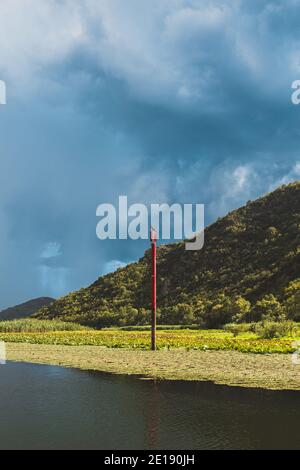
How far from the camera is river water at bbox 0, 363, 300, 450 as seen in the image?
40.4 ft

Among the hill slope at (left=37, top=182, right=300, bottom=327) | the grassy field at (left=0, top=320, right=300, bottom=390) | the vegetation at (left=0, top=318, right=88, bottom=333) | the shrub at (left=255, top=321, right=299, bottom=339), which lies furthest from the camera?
the hill slope at (left=37, top=182, right=300, bottom=327)

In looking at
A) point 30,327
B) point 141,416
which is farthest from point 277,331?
point 30,327

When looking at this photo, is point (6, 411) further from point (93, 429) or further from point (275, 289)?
point (275, 289)

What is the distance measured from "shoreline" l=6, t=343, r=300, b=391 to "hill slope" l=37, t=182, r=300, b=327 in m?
41.6

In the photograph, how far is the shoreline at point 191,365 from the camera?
2198cm

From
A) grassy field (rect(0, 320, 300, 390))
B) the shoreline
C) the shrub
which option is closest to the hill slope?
the shrub

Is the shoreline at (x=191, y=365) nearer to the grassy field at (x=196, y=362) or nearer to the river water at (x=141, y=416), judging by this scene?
the grassy field at (x=196, y=362)

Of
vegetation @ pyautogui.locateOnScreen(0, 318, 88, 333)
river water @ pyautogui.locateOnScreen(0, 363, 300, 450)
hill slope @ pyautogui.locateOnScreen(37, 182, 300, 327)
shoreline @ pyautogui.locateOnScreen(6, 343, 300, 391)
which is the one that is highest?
hill slope @ pyautogui.locateOnScreen(37, 182, 300, 327)

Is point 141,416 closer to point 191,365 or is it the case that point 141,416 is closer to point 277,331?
point 191,365

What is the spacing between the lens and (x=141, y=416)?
49.4 feet

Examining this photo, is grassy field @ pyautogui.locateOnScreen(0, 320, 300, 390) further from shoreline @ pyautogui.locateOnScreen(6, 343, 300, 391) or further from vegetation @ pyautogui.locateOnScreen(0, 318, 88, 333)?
vegetation @ pyautogui.locateOnScreen(0, 318, 88, 333)

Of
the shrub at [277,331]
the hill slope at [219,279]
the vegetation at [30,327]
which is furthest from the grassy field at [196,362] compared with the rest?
the vegetation at [30,327]

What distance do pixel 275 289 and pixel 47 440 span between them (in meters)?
79.6
